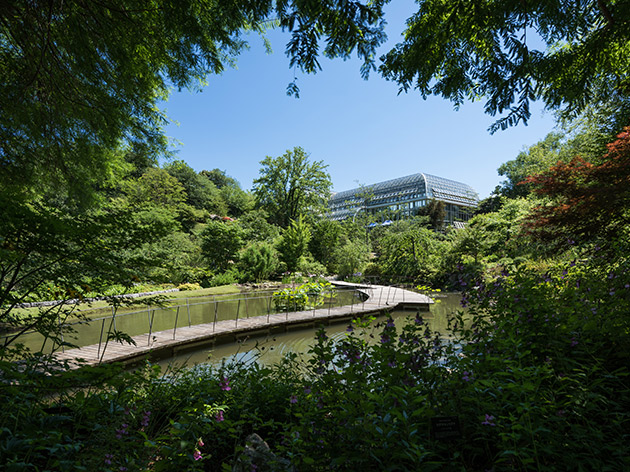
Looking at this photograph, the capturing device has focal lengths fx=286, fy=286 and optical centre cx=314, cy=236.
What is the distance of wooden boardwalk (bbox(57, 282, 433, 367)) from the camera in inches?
206

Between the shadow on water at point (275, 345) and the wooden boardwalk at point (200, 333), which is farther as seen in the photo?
the shadow on water at point (275, 345)

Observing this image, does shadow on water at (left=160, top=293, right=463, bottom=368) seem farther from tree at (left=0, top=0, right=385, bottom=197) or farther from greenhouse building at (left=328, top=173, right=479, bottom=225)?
greenhouse building at (left=328, top=173, right=479, bottom=225)

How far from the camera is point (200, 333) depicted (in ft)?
22.0

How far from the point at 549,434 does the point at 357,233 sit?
25.7 metres

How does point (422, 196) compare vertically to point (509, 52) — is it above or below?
above

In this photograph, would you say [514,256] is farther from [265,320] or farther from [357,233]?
[357,233]

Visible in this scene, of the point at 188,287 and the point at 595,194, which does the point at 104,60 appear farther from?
the point at 188,287

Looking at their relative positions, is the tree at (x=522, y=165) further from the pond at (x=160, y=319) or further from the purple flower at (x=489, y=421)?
the purple flower at (x=489, y=421)

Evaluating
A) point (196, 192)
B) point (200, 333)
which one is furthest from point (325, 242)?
point (196, 192)

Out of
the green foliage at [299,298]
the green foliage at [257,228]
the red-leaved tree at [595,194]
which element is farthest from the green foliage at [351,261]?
the red-leaved tree at [595,194]

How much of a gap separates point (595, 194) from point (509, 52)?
321 centimetres

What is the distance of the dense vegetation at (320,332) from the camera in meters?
1.33

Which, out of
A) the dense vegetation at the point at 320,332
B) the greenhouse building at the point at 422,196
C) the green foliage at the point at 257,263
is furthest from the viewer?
the greenhouse building at the point at 422,196

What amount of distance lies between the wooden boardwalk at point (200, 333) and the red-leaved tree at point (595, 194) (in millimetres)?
3492
